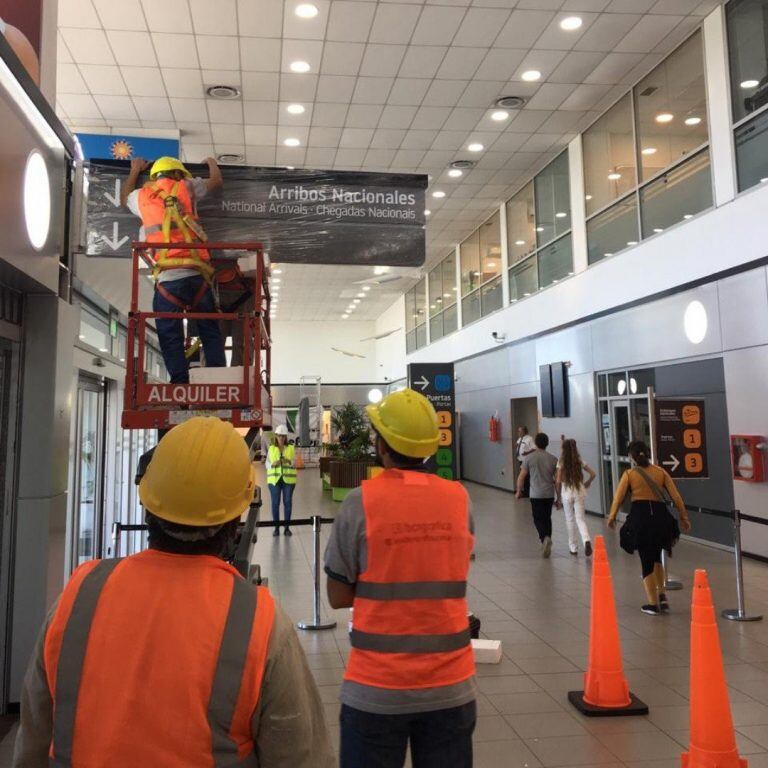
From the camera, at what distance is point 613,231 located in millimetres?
12188

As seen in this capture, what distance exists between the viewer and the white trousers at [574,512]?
947 cm

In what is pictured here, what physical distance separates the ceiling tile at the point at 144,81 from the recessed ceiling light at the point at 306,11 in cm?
226

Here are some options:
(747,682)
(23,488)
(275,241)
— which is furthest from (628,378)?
(23,488)

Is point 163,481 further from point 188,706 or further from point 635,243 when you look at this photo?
point 635,243

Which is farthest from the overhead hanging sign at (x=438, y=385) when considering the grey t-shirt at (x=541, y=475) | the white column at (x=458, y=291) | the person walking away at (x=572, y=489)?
the white column at (x=458, y=291)

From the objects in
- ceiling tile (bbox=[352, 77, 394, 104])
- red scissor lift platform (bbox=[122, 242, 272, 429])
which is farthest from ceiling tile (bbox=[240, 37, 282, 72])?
red scissor lift platform (bbox=[122, 242, 272, 429])

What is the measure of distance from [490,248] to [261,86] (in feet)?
31.3

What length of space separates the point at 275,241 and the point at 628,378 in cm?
874

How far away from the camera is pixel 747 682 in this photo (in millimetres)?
4789

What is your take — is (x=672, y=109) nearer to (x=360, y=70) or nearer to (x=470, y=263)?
(x=360, y=70)

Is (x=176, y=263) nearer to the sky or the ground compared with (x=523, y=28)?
nearer to the ground

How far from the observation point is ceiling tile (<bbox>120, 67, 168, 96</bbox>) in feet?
33.2

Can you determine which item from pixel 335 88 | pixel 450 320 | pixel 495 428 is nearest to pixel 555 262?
pixel 495 428

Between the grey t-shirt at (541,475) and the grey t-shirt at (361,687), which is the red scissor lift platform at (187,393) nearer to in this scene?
the grey t-shirt at (361,687)
